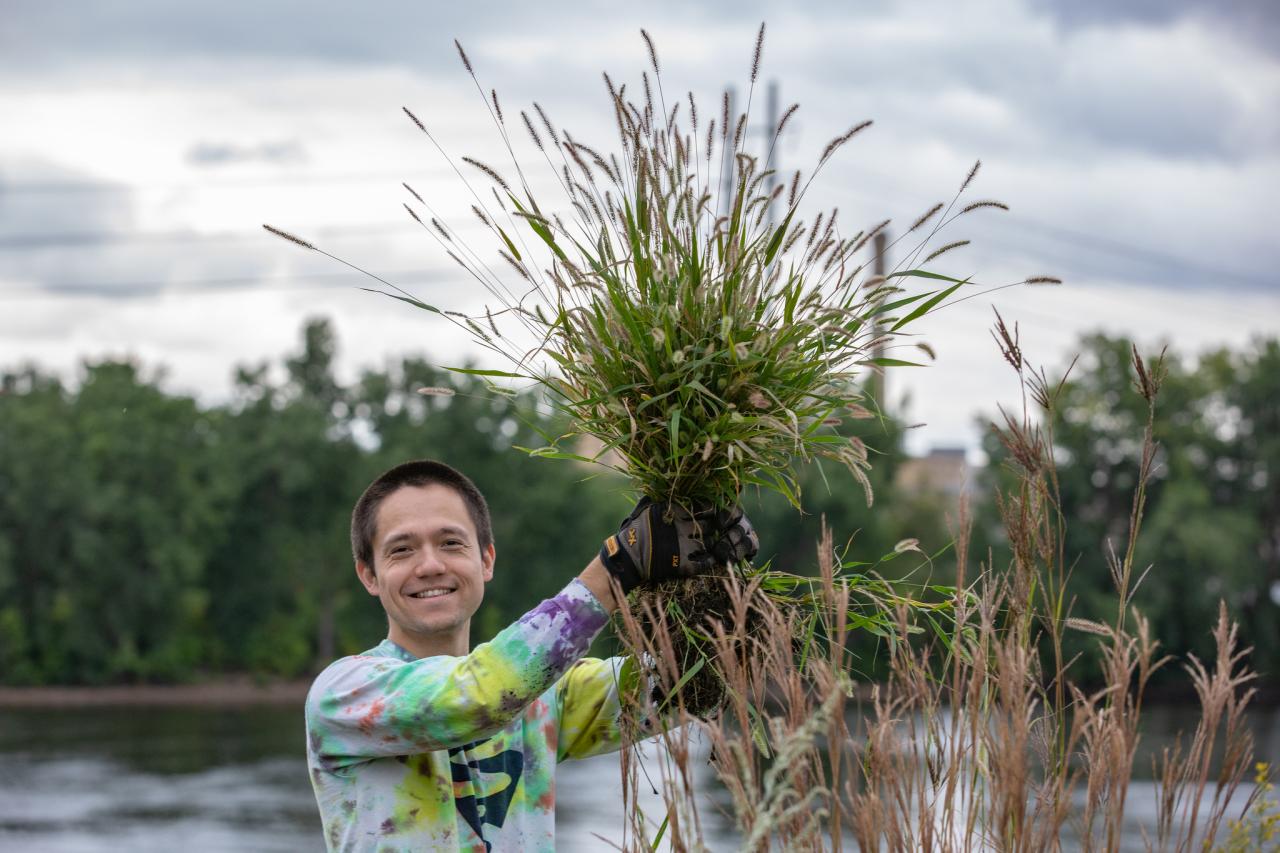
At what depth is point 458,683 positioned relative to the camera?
2.70 metres

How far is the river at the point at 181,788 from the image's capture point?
15.2 metres

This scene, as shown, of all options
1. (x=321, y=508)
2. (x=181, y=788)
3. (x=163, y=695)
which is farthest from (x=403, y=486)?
(x=321, y=508)

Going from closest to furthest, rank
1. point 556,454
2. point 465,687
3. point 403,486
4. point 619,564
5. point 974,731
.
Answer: point 974,731
point 465,687
point 619,564
point 556,454
point 403,486

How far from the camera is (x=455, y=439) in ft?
127

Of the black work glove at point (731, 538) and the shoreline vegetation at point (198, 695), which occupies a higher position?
the black work glove at point (731, 538)

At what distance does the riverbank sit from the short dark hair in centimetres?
3229

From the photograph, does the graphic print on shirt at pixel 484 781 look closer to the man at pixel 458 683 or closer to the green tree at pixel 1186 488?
the man at pixel 458 683

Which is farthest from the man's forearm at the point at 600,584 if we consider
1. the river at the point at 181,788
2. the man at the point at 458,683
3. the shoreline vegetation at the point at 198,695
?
the shoreline vegetation at the point at 198,695

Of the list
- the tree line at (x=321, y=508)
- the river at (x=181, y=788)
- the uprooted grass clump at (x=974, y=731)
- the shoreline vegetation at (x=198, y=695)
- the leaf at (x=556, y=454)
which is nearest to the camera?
the uprooted grass clump at (x=974, y=731)

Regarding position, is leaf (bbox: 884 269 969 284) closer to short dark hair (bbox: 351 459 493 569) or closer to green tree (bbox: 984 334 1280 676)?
short dark hair (bbox: 351 459 493 569)

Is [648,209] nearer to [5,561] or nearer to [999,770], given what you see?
[999,770]

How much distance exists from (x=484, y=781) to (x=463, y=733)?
0.41 meters

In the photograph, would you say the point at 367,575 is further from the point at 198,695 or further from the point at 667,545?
the point at 198,695

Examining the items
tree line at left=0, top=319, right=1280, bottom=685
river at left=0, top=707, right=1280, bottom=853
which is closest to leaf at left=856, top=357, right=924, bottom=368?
river at left=0, top=707, right=1280, bottom=853
